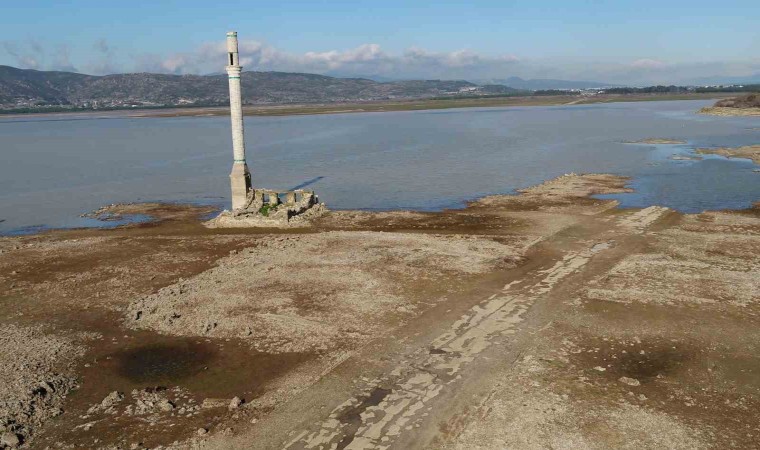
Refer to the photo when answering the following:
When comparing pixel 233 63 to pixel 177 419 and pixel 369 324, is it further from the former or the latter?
pixel 177 419

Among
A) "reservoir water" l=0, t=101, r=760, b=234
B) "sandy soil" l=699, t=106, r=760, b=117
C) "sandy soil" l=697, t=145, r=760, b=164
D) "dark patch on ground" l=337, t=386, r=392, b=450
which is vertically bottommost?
"dark patch on ground" l=337, t=386, r=392, b=450

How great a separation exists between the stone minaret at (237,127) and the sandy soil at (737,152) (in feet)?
156

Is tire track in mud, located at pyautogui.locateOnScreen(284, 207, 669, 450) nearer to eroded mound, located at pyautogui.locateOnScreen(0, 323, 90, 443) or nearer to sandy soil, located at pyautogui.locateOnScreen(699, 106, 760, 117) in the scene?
eroded mound, located at pyautogui.locateOnScreen(0, 323, 90, 443)

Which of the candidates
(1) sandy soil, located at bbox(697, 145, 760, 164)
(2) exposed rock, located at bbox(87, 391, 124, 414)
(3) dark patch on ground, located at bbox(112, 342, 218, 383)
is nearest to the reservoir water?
(1) sandy soil, located at bbox(697, 145, 760, 164)

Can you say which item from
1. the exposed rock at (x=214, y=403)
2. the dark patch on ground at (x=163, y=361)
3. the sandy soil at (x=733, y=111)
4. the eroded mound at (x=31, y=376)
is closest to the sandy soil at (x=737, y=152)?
the dark patch on ground at (x=163, y=361)

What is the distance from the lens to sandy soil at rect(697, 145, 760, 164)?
57581 mm

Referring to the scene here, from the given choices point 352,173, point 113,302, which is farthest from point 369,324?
point 352,173

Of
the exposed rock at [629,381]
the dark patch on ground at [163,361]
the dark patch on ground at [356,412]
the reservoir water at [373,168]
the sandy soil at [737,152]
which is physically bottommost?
the dark patch on ground at [163,361]

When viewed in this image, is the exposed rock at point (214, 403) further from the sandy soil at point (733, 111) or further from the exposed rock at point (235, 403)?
the sandy soil at point (733, 111)

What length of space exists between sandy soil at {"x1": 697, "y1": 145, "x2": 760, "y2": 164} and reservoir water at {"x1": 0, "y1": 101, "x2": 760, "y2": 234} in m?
2.83

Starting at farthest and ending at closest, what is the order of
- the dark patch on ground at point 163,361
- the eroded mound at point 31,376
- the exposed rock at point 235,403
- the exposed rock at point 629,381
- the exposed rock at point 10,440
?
the dark patch on ground at point 163,361 < the exposed rock at point 629,381 < the exposed rock at point 235,403 < the eroded mound at point 31,376 < the exposed rock at point 10,440

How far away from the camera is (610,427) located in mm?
11469

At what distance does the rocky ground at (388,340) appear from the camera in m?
11.7

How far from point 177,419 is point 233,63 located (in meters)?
25.5
